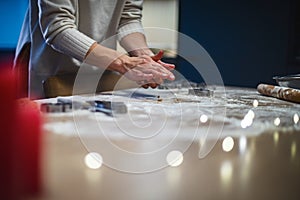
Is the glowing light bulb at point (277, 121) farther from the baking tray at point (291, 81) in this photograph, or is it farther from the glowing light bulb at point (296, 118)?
the baking tray at point (291, 81)

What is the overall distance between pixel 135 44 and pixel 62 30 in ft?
1.08

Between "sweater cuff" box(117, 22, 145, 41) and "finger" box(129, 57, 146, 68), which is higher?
"sweater cuff" box(117, 22, 145, 41)

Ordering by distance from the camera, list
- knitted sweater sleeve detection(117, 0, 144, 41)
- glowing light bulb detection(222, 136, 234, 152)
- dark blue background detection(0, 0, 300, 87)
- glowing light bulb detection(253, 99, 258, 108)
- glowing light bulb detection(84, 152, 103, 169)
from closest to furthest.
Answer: glowing light bulb detection(84, 152, 103, 169), glowing light bulb detection(222, 136, 234, 152), glowing light bulb detection(253, 99, 258, 108), knitted sweater sleeve detection(117, 0, 144, 41), dark blue background detection(0, 0, 300, 87)

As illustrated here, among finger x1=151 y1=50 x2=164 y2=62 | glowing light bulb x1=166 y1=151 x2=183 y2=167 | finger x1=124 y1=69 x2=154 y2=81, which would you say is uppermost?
finger x1=151 y1=50 x2=164 y2=62

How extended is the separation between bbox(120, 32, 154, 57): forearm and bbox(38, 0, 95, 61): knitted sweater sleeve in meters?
0.25

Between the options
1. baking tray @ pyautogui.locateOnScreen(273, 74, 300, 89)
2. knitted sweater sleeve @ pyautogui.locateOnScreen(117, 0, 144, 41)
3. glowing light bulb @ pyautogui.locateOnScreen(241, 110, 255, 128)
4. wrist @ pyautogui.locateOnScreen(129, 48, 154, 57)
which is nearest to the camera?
glowing light bulb @ pyautogui.locateOnScreen(241, 110, 255, 128)

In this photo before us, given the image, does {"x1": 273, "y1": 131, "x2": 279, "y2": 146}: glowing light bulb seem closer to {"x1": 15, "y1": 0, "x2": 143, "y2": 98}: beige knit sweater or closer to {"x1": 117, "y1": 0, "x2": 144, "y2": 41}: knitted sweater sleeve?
{"x1": 15, "y1": 0, "x2": 143, "y2": 98}: beige knit sweater

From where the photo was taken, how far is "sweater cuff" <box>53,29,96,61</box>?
3.65 feet

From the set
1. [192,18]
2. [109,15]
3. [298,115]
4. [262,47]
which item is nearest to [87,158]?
[298,115]

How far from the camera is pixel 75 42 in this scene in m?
1.12

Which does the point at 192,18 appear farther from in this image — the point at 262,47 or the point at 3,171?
the point at 3,171

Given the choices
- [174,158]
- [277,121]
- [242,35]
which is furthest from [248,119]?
[242,35]

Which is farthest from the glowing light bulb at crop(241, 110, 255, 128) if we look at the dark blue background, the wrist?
the dark blue background

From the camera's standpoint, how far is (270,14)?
7.86 ft
